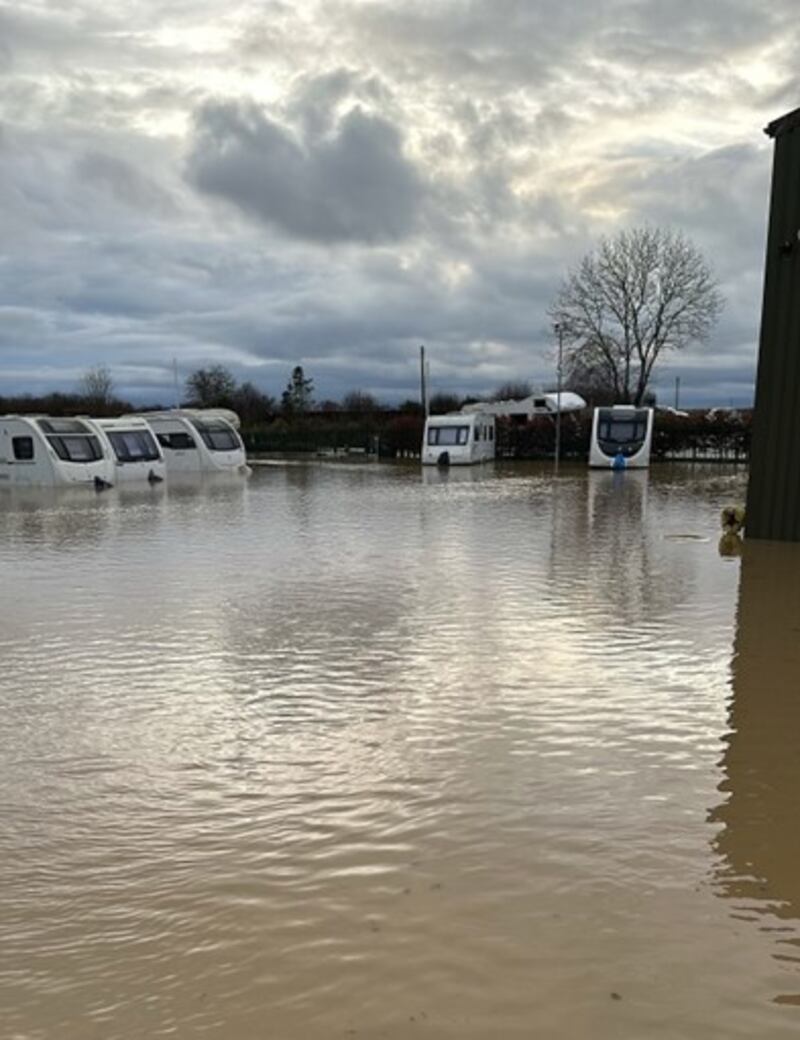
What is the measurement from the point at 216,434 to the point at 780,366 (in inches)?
878

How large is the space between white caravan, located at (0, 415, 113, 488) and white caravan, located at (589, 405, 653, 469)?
18.0 metres

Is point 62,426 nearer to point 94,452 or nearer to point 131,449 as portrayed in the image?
point 94,452

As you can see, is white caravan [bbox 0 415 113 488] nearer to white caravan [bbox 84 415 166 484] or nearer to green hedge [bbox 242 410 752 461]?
white caravan [bbox 84 415 166 484]

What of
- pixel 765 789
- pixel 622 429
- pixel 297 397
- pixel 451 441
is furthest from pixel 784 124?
pixel 297 397

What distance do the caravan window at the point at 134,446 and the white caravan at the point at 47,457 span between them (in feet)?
4.74

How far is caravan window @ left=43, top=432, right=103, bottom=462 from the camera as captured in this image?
Result: 2372 cm

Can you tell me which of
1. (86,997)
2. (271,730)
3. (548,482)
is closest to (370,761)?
(271,730)

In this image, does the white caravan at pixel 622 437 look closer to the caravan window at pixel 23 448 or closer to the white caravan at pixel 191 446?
the white caravan at pixel 191 446

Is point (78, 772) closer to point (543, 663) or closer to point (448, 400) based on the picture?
point (543, 663)

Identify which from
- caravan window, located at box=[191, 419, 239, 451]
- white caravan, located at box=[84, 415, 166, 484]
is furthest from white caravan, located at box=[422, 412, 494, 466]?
white caravan, located at box=[84, 415, 166, 484]

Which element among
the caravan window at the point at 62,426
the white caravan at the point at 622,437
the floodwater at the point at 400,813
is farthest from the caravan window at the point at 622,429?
the floodwater at the point at 400,813

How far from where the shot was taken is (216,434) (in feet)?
103

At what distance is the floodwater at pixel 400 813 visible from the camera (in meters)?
2.79

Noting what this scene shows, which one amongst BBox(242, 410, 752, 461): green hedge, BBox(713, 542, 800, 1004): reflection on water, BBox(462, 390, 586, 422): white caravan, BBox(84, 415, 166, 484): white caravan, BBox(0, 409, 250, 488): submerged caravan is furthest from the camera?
BBox(462, 390, 586, 422): white caravan
